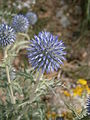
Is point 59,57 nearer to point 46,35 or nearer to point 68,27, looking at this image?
point 46,35

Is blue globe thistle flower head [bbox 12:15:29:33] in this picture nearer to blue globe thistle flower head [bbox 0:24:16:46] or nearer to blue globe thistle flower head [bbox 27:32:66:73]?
blue globe thistle flower head [bbox 0:24:16:46]

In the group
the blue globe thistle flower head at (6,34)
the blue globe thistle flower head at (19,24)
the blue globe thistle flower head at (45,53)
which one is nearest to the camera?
the blue globe thistle flower head at (45,53)

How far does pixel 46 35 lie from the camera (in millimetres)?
1995

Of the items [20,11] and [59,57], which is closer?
[59,57]

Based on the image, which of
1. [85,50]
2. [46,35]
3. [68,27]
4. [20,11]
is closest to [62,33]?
[68,27]

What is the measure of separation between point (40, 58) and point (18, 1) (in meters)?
2.93

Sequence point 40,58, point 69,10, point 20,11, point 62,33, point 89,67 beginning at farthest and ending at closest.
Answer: point 69,10 → point 62,33 → point 20,11 → point 89,67 → point 40,58

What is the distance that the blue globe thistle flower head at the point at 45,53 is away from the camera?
1.92m

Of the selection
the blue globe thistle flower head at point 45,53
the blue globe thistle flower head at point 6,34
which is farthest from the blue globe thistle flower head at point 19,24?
the blue globe thistle flower head at point 45,53

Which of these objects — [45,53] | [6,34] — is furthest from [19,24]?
[45,53]

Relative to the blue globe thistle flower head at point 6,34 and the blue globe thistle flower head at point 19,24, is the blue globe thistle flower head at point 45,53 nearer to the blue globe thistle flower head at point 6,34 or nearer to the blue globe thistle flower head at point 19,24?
the blue globe thistle flower head at point 6,34

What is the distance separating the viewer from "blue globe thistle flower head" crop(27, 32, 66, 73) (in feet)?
6.29

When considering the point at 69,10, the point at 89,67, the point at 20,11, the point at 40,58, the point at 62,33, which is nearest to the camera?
the point at 40,58

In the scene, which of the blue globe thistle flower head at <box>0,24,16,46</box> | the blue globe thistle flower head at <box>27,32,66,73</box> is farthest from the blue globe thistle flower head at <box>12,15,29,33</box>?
the blue globe thistle flower head at <box>27,32,66,73</box>
